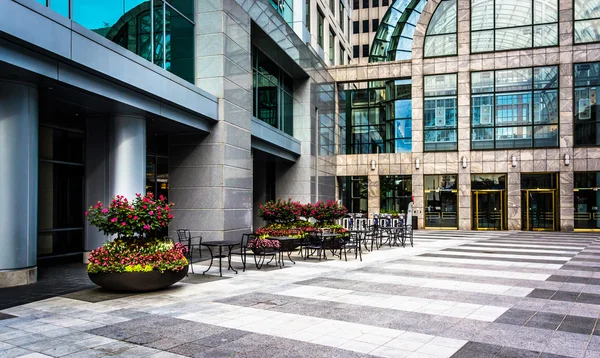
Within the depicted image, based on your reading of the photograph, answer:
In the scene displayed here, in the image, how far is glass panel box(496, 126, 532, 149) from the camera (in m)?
32.6

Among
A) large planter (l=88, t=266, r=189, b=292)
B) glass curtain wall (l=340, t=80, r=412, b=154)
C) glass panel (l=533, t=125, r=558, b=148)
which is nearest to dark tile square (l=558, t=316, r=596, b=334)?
large planter (l=88, t=266, r=189, b=292)

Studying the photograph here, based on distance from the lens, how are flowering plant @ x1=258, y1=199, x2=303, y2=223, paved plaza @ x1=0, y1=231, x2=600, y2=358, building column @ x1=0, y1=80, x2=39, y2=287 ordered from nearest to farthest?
paved plaza @ x1=0, y1=231, x2=600, y2=358
building column @ x1=0, y1=80, x2=39, y2=287
flowering plant @ x1=258, y1=199, x2=303, y2=223

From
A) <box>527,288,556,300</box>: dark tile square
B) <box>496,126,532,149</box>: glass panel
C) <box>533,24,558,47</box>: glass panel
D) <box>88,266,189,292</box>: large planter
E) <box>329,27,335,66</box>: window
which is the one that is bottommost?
<box>527,288,556,300</box>: dark tile square

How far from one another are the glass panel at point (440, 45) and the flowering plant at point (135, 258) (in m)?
28.8

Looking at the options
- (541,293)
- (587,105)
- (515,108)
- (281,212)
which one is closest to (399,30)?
(515,108)

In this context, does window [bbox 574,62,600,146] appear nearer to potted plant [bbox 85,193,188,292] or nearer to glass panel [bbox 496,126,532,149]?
glass panel [bbox 496,126,532,149]

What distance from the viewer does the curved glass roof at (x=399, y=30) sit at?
37344 millimetres

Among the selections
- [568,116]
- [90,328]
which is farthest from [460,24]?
[90,328]

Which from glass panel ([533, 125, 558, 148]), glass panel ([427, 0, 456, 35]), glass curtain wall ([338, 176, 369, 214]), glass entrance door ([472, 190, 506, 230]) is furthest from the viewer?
glass curtain wall ([338, 176, 369, 214])

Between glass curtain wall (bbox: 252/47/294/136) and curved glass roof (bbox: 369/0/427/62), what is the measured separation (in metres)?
11.6

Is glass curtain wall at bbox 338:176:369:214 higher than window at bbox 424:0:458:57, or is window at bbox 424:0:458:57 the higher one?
window at bbox 424:0:458:57

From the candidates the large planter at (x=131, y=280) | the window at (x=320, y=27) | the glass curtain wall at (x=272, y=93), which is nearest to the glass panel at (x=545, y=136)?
the window at (x=320, y=27)

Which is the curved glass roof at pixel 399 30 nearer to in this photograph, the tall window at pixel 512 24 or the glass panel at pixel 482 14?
the glass panel at pixel 482 14

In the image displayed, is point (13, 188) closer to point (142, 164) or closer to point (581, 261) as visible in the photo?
point (142, 164)
